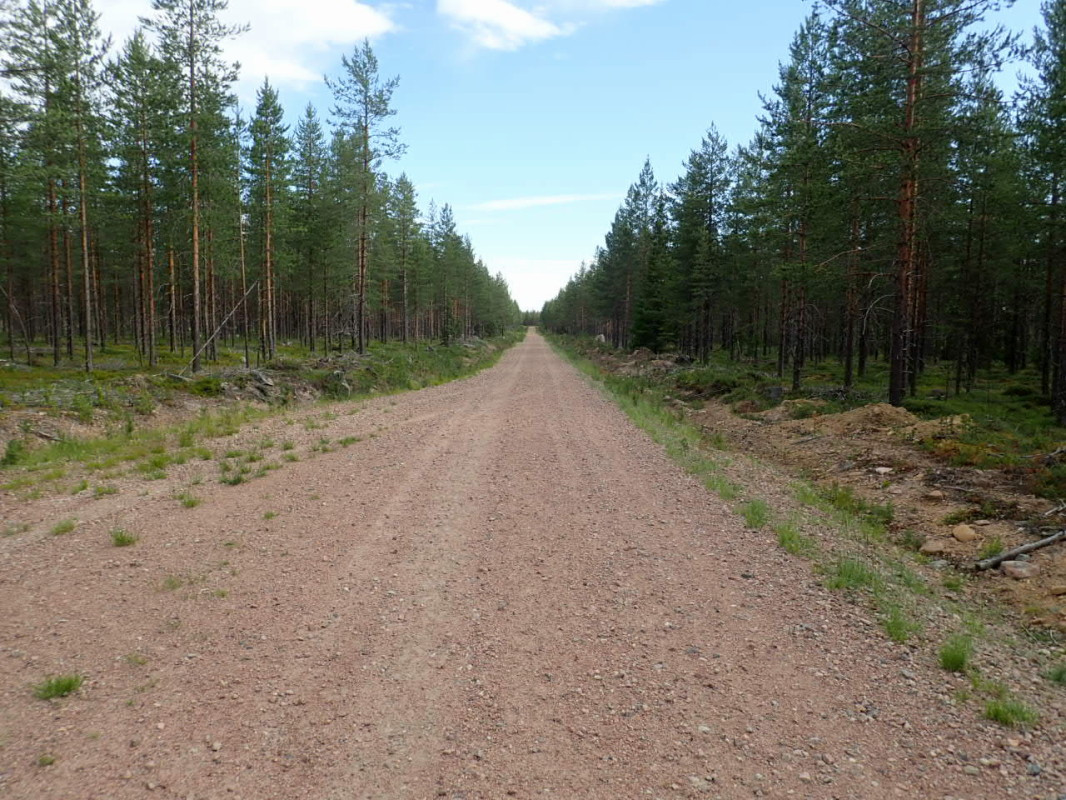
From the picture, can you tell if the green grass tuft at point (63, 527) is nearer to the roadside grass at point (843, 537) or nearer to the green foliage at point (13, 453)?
the green foliage at point (13, 453)

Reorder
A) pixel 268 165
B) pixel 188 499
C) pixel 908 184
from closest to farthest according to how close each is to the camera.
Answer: pixel 188 499 < pixel 908 184 < pixel 268 165

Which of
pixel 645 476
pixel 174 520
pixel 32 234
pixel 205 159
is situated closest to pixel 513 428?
pixel 645 476

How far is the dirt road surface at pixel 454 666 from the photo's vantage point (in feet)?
10.8

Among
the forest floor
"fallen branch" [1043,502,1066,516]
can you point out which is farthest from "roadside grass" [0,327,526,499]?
"fallen branch" [1043,502,1066,516]

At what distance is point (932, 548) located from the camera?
7766 mm

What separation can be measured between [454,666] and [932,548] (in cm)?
716

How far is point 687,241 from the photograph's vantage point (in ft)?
118

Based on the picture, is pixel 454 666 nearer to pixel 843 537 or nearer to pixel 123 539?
pixel 123 539

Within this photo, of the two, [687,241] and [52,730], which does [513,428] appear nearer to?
[52,730]

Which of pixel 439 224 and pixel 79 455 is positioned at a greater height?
pixel 439 224

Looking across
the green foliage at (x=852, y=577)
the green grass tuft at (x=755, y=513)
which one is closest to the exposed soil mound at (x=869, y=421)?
the green grass tuft at (x=755, y=513)

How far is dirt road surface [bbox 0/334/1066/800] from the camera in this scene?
3.28 m

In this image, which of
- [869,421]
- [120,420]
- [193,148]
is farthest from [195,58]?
[869,421]

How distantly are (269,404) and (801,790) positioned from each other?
18.9m
